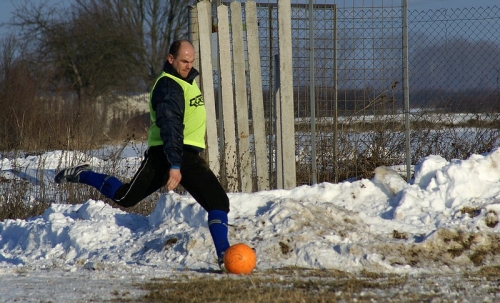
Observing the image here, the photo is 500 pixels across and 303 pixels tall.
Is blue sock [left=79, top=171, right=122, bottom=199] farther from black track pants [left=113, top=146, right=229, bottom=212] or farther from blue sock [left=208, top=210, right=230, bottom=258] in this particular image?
blue sock [left=208, top=210, right=230, bottom=258]

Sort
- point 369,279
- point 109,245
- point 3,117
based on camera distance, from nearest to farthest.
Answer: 1. point 369,279
2. point 109,245
3. point 3,117

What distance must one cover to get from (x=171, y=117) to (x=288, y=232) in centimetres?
197

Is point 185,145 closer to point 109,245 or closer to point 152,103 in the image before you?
point 152,103

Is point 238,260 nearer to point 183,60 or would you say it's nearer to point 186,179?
point 186,179

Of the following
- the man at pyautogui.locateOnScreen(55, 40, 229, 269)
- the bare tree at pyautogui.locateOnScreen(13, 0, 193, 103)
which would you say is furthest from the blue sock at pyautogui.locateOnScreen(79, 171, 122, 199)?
the bare tree at pyautogui.locateOnScreen(13, 0, 193, 103)

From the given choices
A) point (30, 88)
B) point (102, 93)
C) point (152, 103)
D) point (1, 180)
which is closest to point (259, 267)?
point (152, 103)

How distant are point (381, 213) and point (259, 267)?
204cm

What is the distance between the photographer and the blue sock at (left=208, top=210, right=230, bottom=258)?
576 centimetres

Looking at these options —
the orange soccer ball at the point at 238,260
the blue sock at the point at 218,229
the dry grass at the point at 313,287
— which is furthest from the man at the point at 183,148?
the dry grass at the point at 313,287

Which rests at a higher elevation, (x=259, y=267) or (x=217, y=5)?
(x=217, y=5)

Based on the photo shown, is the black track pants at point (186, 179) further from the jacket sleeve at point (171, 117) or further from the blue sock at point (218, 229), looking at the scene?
the jacket sleeve at point (171, 117)

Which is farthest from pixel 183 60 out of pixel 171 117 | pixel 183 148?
pixel 183 148

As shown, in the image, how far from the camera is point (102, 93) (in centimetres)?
3186

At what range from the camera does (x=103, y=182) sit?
625cm
